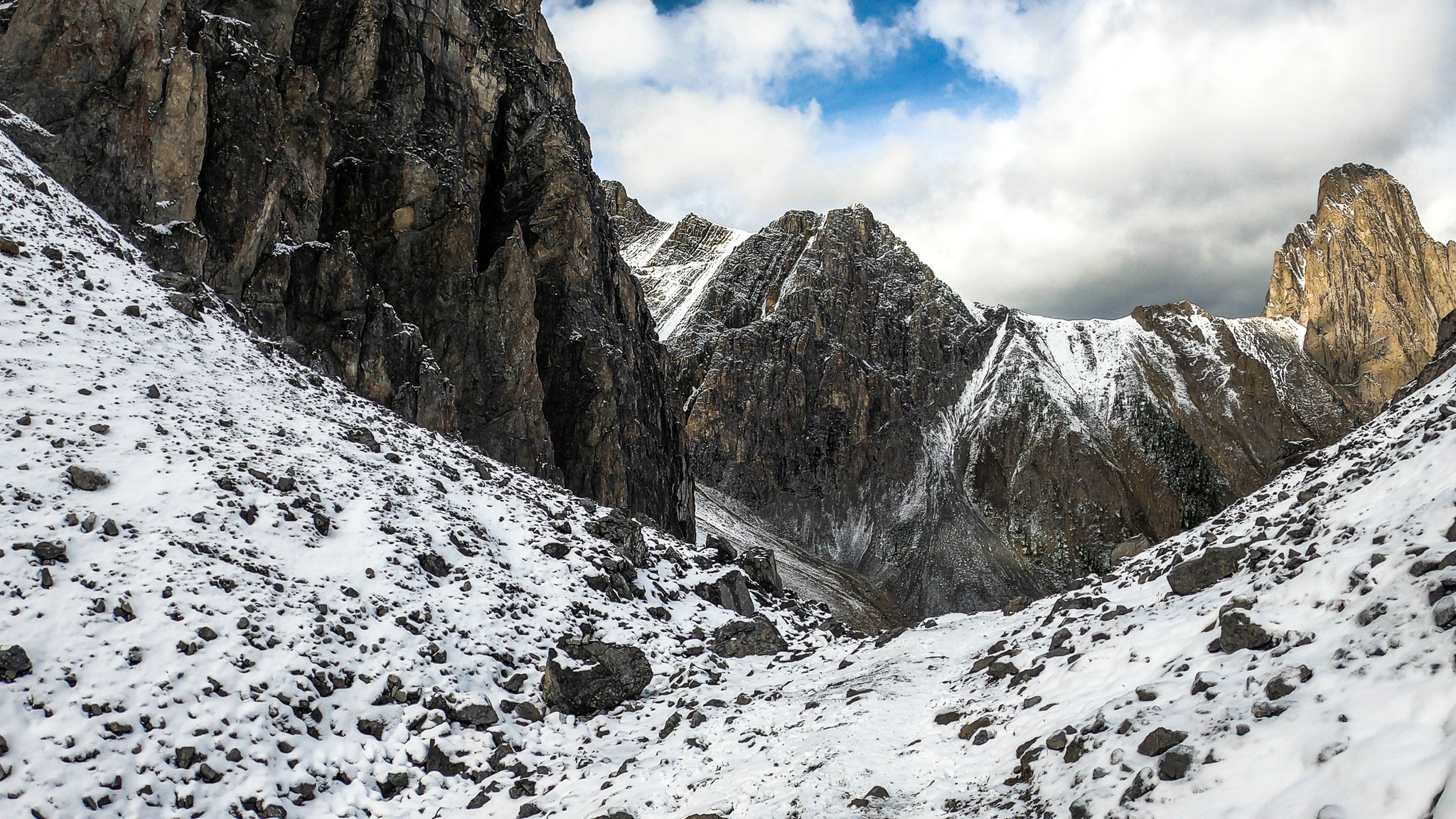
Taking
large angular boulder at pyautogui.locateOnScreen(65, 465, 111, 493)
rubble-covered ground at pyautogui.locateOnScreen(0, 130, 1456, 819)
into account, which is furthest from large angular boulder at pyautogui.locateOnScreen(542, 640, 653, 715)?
large angular boulder at pyautogui.locateOnScreen(65, 465, 111, 493)

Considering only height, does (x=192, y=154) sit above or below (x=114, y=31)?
below

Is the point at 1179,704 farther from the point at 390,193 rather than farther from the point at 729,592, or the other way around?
the point at 390,193

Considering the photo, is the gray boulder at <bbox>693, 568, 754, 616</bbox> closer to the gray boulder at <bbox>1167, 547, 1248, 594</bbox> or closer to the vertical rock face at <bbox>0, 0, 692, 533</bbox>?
the gray boulder at <bbox>1167, 547, 1248, 594</bbox>

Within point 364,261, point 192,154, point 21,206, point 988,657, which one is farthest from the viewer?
point 364,261

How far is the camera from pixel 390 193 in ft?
181

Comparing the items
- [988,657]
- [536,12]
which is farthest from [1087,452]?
[988,657]

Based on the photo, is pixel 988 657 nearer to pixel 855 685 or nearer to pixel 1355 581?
pixel 855 685

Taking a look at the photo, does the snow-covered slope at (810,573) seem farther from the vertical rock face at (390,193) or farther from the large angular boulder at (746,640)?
the large angular boulder at (746,640)

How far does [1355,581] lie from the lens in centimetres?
904

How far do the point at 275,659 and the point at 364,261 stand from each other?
46.1 m

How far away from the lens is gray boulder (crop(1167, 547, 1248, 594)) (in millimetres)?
13172

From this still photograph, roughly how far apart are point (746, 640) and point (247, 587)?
1340 centimetres

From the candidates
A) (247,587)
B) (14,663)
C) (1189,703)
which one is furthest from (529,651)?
(1189,703)

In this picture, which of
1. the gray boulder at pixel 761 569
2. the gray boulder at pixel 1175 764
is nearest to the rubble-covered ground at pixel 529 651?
the gray boulder at pixel 1175 764
